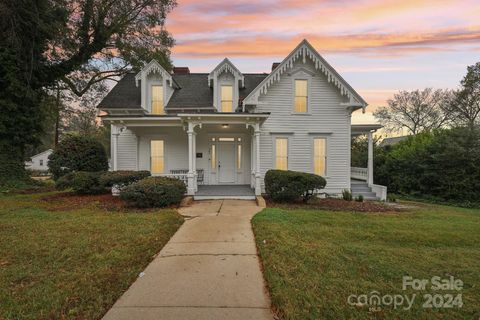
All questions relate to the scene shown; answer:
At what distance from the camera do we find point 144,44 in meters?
21.4

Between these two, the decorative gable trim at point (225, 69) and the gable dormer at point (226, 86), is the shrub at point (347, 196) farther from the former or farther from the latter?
the decorative gable trim at point (225, 69)

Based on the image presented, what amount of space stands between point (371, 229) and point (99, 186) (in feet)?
35.9

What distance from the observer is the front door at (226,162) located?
14.8 m

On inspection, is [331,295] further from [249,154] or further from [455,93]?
[455,93]

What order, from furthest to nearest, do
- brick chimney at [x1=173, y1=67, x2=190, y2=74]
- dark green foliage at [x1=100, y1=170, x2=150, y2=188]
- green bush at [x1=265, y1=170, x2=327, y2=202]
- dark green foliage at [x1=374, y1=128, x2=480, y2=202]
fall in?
1. brick chimney at [x1=173, y1=67, x2=190, y2=74]
2. dark green foliage at [x1=374, y1=128, x2=480, y2=202]
3. dark green foliage at [x1=100, y1=170, x2=150, y2=188]
4. green bush at [x1=265, y1=170, x2=327, y2=202]

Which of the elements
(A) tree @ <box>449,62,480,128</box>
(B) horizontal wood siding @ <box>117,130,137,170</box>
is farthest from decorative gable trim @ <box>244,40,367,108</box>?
(A) tree @ <box>449,62,480,128</box>

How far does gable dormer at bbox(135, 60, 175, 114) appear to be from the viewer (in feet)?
49.0

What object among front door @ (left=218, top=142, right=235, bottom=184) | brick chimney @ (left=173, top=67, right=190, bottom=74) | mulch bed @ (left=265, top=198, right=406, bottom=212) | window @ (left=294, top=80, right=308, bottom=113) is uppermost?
brick chimney @ (left=173, top=67, right=190, bottom=74)

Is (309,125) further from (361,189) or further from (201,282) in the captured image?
(201,282)

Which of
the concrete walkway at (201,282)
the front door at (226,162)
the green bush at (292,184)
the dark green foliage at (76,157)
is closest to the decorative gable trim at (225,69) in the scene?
the front door at (226,162)

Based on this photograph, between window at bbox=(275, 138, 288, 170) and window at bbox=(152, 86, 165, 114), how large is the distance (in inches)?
265

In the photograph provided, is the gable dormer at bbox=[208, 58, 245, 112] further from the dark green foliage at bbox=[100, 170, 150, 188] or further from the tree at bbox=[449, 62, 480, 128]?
the tree at bbox=[449, 62, 480, 128]

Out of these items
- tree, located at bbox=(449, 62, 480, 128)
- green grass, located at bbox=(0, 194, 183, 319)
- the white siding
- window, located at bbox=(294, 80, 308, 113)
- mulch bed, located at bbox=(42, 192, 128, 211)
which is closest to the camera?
green grass, located at bbox=(0, 194, 183, 319)

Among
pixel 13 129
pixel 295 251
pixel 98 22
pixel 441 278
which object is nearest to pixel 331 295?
pixel 295 251
